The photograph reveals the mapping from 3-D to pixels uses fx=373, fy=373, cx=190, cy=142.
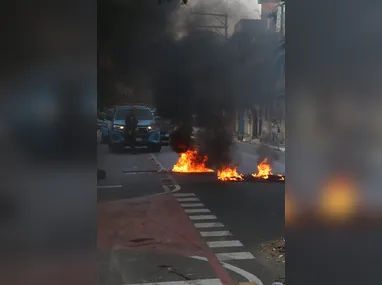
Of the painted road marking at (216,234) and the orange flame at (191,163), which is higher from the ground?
the orange flame at (191,163)

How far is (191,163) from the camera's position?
11.1m

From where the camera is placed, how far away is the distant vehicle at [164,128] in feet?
35.6

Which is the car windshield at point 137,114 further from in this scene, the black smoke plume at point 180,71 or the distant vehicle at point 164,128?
the black smoke plume at point 180,71

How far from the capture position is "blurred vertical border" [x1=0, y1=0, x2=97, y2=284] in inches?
38.3

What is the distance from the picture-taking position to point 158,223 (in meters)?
5.55

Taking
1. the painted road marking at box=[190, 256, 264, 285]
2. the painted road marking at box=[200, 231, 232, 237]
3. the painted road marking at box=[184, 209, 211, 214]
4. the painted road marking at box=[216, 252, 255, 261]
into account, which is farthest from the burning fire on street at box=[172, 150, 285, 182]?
the painted road marking at box=[190, 256, 264, 285]

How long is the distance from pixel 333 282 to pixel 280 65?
1084 cm

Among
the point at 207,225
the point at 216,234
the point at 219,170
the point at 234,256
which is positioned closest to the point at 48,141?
the point at 234,256

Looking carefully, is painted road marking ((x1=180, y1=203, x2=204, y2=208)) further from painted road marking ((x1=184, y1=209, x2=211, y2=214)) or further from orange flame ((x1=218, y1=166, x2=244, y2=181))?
orange flame ((x1=218, y1=166, x2=244, y2=181))

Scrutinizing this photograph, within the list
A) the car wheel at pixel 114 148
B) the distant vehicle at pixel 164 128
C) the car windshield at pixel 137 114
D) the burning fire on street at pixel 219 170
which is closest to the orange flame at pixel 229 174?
the burning fire on street at pixel 219 170

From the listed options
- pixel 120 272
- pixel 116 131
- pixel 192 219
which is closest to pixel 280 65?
pixel 116 131

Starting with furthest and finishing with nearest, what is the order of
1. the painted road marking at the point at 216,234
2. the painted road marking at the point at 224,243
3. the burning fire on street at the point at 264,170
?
the burning fire on street at the point at 264,170 < the painted road marking at the point at 216,234 < the painted road marking at the point at 224,243

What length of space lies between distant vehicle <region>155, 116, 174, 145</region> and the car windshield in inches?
11.7

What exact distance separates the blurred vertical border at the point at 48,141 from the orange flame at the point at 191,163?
981cm
